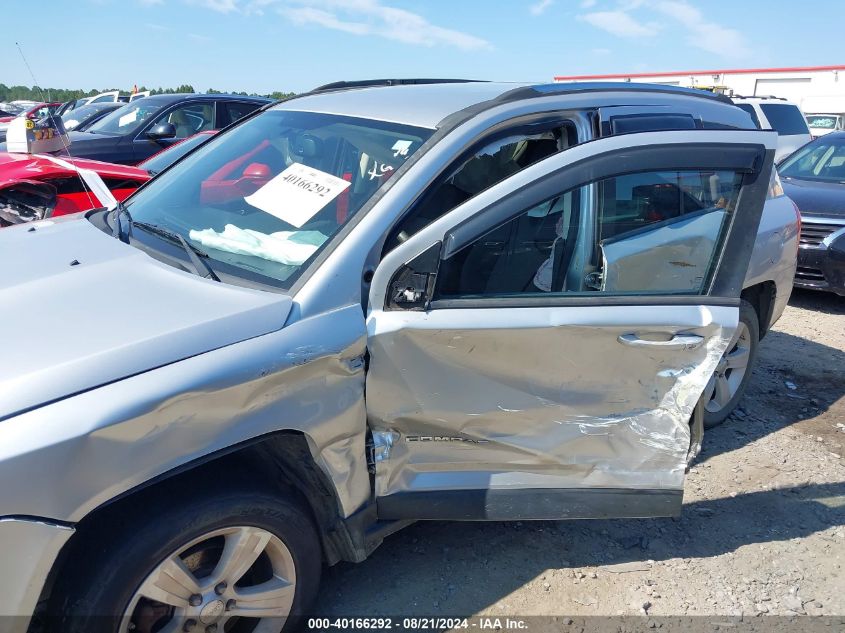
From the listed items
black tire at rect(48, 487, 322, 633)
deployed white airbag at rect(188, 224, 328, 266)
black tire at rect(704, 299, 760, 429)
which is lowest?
black tire at rect(704, 299, 760, 429)

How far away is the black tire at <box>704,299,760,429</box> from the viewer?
3.92m

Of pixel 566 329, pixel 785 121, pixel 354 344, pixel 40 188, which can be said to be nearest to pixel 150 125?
pixel 40 188

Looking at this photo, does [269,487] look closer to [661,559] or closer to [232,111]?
[661,559]

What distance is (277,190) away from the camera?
2570 millimetres

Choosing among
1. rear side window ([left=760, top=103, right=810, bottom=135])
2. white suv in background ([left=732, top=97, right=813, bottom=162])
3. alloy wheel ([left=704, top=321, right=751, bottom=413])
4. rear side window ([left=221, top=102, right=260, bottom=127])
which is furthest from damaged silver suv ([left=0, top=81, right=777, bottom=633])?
rear side window ([left=760, top=103, right=810, bottom=135])

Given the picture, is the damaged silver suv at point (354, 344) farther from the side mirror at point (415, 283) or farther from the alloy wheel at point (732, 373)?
the alloy wheel at point (732, 373)

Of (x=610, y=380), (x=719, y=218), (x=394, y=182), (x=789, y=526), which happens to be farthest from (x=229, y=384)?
(x=789, y=526)

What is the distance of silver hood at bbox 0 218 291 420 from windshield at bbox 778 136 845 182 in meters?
7.43

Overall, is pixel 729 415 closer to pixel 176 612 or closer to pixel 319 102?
pixel 319 102

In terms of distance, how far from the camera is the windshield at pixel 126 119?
324 inches

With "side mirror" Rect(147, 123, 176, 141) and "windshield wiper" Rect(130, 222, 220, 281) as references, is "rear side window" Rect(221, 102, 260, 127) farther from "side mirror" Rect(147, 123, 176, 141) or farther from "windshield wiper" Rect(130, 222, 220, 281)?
"windshield wiper" Rect(130, 222, 220, 281)

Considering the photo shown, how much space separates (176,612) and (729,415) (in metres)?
3.40

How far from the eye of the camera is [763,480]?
3508mm

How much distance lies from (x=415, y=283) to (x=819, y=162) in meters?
7.31
